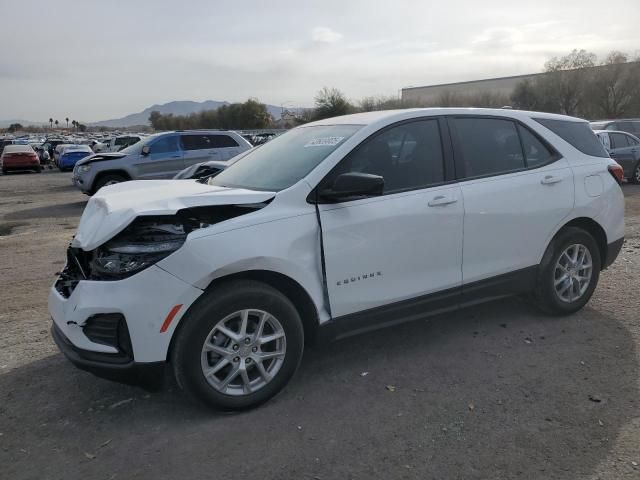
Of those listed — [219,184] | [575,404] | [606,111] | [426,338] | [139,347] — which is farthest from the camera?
[606,111]

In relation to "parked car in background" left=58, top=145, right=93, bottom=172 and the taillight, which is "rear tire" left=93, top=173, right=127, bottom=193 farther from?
"parked car in background" left=58, top=145, right=93, bottom=172

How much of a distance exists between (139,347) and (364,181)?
1.66 m

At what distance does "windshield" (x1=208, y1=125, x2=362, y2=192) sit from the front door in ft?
0.74

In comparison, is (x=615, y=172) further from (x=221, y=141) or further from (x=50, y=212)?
(x=50, y=212)

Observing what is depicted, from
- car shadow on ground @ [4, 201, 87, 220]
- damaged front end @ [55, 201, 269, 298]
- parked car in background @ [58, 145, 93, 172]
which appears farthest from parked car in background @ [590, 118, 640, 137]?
parked car in background @ [58, 145, 93, 172]

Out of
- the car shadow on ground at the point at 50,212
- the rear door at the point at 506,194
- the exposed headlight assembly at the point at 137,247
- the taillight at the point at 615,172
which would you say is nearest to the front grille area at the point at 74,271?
the exposed headlight assembly at the point at 137,247

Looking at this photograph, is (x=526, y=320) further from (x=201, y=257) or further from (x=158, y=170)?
(x=158, y=170)

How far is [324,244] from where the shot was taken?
342 cm

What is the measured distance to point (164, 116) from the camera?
91125mm

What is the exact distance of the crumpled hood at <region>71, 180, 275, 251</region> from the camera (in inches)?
123

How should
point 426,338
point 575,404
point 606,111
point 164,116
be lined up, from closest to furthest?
1. point 575,404
2. point 426,338
3. point 606,111
4. point 164,116

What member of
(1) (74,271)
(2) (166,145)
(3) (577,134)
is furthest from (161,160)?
(3) (577,134)

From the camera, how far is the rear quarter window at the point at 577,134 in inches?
185

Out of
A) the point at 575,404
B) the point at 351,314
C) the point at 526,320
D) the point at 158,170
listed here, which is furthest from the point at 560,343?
the point at 158,170
